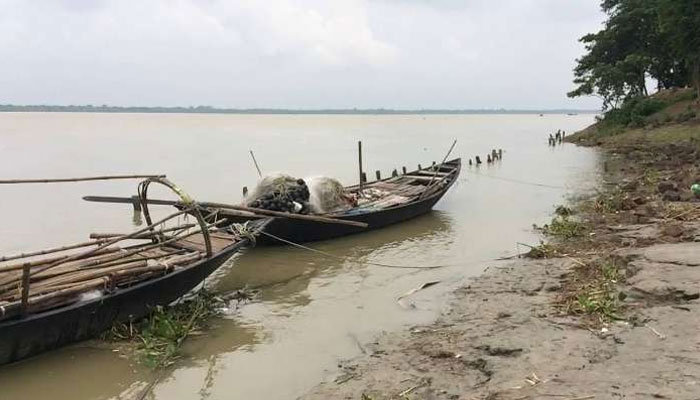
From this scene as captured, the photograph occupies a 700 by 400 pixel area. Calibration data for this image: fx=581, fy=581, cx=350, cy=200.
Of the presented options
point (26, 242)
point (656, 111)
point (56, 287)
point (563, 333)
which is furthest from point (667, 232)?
point (656, 111)

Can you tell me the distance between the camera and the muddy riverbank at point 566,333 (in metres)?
5.09

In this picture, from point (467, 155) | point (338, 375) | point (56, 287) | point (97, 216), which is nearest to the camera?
point (338, 375)

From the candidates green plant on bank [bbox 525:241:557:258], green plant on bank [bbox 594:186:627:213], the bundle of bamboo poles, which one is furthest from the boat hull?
green plant on bank [bbox 594:186:627:213]

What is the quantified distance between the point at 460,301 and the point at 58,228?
13092 millimetres

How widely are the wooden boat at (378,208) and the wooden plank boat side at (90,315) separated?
80.6 inches

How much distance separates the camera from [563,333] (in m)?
6.44

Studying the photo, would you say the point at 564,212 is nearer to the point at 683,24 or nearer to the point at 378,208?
the point at 378,208

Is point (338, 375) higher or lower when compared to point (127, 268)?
lower

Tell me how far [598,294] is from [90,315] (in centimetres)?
637

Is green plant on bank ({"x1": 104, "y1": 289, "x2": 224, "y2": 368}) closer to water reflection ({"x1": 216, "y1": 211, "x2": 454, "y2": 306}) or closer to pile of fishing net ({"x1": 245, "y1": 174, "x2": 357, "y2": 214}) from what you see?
water reflection ({"x1": 216, "y1": 211, "x2": 454, "y2": 306})

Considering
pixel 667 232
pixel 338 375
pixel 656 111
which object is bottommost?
pixel 338 375

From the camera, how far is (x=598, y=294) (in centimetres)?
743

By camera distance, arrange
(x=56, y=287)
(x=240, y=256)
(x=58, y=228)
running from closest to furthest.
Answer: (x=56, y=287)
(x=240, y=256)
(x=58, y=228)

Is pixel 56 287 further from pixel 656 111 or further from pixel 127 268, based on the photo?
pixel 656 111
